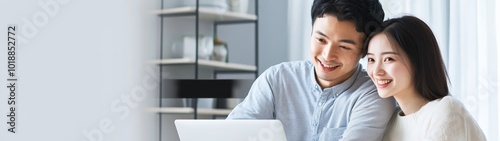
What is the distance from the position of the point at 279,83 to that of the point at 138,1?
183 cm

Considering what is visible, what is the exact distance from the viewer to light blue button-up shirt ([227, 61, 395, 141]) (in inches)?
61.7

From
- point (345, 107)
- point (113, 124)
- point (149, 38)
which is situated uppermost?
point (149, 38)

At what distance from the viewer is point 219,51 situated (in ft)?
11.5

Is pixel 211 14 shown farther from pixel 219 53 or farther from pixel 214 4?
pixel 219 53

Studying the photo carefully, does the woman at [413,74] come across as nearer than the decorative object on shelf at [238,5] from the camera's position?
Yes

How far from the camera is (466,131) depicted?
1.39 metres

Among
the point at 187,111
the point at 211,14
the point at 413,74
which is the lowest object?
the point at 187,111

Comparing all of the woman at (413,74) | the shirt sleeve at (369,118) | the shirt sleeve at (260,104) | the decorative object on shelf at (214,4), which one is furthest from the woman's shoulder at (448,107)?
the decorative object on shelf at (214,4)

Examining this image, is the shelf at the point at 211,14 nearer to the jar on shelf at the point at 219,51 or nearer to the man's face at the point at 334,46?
the jar on shelf at the point at 219,51

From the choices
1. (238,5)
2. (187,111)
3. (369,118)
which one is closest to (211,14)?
(238,5)

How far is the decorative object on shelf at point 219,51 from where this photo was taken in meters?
3.51

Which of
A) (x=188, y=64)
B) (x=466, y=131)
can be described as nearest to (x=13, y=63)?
(x=188, y=64)

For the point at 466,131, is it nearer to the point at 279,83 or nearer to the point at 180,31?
the point at 279,83

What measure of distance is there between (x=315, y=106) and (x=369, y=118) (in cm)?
21
